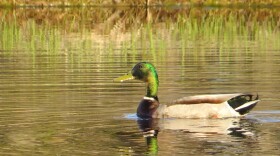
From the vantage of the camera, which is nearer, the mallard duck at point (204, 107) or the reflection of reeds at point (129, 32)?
the mallard duck at point (204, 107)

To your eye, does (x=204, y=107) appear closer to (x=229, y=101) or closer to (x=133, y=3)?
(x=229, y=101)

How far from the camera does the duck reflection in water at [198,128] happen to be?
13984 millimetres

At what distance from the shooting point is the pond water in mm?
13508

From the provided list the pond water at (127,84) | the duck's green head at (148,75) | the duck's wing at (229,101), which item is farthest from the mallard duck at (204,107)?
the duck's green head at (148,75)

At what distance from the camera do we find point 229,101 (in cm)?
1605

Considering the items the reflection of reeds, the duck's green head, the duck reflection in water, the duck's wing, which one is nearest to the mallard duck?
the duck's wing

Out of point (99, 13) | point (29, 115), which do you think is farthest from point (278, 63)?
point (99, 13)

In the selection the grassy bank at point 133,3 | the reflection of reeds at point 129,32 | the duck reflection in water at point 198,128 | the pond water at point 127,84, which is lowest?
the duck reflection in water at point 198,128

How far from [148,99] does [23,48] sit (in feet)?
48.0

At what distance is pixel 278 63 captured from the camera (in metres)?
24.2

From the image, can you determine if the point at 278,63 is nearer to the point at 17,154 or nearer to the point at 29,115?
the point at 29,115

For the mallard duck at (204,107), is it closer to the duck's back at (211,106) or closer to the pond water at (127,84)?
the duck's back at (211,106)

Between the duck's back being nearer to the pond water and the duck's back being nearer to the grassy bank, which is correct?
the pond water

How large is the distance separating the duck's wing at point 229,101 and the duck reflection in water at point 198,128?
7.5 inches
